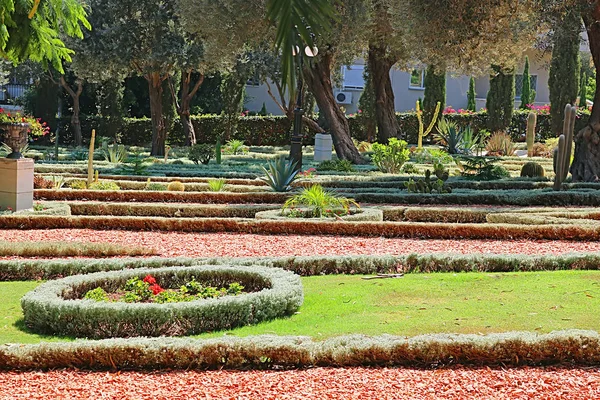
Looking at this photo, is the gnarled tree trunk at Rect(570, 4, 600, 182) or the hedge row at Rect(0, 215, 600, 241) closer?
the hedge row at Rect(0, 215, 600, 241)

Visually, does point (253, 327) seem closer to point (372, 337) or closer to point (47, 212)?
point (372, 337)

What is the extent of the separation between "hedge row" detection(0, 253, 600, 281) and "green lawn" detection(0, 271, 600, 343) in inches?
10.2

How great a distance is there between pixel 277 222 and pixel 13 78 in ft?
88.5

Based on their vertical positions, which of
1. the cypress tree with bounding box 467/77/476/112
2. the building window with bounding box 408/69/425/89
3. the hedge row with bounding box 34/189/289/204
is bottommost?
the hedge row with bounding box 34/189/289/204

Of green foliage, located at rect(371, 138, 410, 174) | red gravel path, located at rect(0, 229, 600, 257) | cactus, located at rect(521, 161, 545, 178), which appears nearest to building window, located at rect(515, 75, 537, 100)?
green foliage, located at rect(371, 138, 410, 174)

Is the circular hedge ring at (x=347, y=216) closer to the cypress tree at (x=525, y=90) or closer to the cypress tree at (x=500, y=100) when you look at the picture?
the cypress tree at (x=500, y=100)

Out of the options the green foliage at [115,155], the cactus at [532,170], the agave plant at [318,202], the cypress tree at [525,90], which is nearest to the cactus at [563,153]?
the cactus at [532,170]

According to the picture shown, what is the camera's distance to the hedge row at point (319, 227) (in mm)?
10609

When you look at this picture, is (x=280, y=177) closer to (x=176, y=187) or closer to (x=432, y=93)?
(x=176, y=187)

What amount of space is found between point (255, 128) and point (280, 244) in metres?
24.3

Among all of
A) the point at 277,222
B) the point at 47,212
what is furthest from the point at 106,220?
the point at 277,222

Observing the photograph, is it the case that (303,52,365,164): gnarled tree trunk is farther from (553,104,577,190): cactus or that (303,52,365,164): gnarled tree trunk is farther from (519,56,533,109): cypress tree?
(519,56,533,109): cypress tree

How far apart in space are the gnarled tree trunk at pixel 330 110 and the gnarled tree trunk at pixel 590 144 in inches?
259

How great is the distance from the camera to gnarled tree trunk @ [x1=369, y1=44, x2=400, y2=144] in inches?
981
